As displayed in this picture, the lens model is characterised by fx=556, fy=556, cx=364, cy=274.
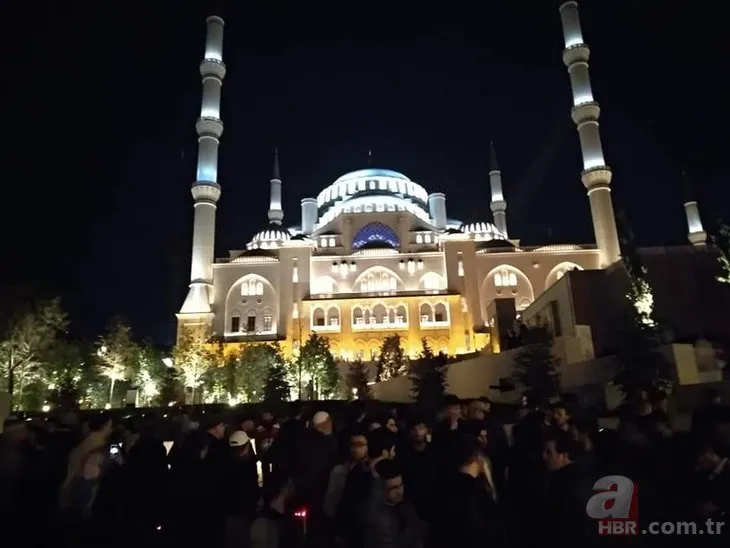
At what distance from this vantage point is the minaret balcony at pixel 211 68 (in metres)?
45.8

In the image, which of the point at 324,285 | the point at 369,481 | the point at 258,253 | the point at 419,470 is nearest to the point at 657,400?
the point at 419,470

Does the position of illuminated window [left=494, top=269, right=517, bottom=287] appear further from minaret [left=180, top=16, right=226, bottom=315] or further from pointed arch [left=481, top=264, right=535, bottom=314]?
minaret [left=180, top=16, right=226, bottom=315]

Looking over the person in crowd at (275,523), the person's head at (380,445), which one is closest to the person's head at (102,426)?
the person in crowd at (275,523)

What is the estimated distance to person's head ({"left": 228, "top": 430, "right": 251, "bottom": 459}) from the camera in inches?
189

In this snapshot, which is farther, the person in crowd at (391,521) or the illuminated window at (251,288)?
the illuminated window at (251,288)

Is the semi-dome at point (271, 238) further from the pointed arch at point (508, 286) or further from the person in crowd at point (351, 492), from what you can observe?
the person in crowd at point (351, 492)

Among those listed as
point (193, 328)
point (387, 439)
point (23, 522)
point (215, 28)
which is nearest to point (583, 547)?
point (387, 439)

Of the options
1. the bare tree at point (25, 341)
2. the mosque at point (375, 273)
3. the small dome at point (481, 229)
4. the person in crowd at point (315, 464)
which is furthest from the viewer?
the small dome at point (481, 229)

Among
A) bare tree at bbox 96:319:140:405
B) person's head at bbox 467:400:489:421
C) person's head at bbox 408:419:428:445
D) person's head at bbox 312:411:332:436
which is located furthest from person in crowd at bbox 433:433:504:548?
bare tree at bbox 96:319:140:405

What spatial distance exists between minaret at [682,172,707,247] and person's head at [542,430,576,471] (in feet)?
161

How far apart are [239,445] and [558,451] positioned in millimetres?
2736

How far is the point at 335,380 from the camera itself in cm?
3391

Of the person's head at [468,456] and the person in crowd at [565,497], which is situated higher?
the person's head at [468,456]

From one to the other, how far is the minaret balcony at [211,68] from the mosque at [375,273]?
0.08 metres
